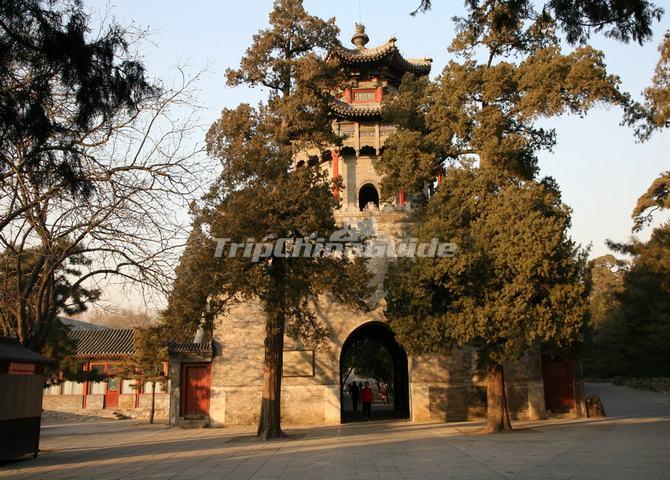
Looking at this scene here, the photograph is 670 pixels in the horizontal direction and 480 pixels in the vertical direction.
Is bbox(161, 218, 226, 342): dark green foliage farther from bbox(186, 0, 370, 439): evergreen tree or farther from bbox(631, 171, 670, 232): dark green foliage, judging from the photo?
bbox(631, 171, 670, 232): dark green foliage

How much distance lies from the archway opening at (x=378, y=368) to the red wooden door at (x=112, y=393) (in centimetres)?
1059

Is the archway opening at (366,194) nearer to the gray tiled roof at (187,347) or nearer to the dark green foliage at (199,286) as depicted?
the gray tiled roof at (187,347)

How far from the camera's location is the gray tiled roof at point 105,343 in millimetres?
26797

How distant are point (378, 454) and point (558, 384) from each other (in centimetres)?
1037

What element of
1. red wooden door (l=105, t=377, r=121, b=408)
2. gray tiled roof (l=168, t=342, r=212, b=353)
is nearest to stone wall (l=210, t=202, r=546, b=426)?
gray tiled roof (l=168, t=342, r=212, b=353)

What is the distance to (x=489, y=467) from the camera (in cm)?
838

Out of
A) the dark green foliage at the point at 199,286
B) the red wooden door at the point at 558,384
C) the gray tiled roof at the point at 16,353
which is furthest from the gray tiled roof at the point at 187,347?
the red wooden door at the point at 558,384

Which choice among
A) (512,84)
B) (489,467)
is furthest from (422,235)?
(489,467)

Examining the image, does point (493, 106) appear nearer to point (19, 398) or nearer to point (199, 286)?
point (199, 286)

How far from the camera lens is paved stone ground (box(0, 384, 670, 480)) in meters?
8.18

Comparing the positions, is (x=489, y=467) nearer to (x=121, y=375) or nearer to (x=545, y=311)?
(x=545, y=311)

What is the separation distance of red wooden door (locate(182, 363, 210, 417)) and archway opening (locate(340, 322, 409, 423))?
4.33 metres

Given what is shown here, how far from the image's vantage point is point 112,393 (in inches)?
1072

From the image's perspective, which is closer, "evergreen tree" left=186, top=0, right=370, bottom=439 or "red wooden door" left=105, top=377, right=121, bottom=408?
"evergreen tree" left=186, top=0, right=370, bottom=439
